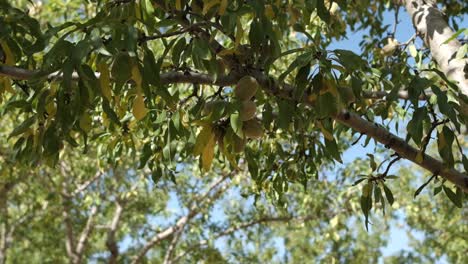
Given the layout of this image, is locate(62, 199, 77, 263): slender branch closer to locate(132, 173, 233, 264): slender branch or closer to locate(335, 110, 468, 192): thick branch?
locate(132, 173, 233, 264): slender branch

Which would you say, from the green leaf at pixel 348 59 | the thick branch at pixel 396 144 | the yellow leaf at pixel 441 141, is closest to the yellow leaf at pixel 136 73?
the green leaf at pixel 348 59

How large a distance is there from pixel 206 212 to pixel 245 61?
5.22 m

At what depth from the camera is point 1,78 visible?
170 cm

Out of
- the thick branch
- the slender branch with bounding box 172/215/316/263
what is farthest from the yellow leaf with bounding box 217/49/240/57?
the slender branch with bounding box 172/215/316/263

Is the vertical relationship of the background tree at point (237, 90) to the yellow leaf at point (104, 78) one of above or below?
above

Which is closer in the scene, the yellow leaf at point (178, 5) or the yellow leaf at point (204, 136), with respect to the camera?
the yellow leaf at point (204, 136)

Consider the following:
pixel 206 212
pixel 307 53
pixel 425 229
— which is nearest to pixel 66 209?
pixel 206 212

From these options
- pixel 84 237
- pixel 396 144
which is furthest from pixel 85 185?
pixel 396 144

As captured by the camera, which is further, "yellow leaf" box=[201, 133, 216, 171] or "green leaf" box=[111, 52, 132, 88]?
"yellow leaf" box=[201, 133, 216, 171]

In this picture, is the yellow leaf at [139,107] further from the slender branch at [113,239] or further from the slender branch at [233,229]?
the slender branch at [113,239]

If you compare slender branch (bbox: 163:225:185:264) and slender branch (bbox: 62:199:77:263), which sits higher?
slender branch (bbox: 62:199:77:263)

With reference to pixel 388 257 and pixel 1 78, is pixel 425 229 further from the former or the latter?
Answer: pixel 1 78

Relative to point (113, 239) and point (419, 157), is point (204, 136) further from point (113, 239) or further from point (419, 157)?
point (113, 239)

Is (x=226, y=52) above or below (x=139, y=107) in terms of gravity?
above
